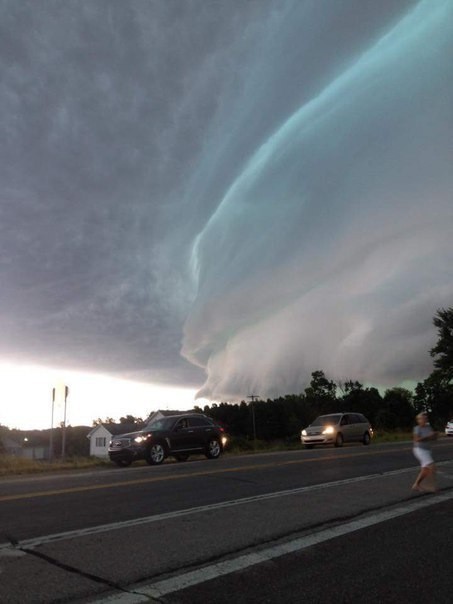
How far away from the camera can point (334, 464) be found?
15039 mm

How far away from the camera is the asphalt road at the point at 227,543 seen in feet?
15.1

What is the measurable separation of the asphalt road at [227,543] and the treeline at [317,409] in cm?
6939

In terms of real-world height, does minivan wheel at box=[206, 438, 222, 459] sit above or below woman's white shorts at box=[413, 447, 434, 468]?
above

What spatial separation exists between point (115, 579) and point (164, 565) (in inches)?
23.0

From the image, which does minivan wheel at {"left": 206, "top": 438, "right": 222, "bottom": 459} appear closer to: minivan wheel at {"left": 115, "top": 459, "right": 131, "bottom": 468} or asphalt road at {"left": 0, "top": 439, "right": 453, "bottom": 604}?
minivan wheel at {"left": 115, "top": 459, "right": 131, "bottom": 468}

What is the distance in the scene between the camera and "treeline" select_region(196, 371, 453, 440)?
3620 inches

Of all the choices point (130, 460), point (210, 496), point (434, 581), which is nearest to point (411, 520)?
point (434, 581)

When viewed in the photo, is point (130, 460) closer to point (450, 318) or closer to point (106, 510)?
point (106, 510)

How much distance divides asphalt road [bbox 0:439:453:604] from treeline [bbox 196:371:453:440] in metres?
69.4

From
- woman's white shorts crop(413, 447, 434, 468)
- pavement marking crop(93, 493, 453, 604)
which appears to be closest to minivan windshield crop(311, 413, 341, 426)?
woman's white shorts crop(413, 447, 434, 468)

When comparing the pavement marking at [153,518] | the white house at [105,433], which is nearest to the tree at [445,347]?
the white house at [105,433]

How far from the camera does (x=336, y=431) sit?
25672 millimetres

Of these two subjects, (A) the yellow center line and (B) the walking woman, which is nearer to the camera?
(B) the walking woman

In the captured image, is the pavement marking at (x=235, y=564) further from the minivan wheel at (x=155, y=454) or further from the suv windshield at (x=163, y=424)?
the suv windshield at (x=163, y=424)
